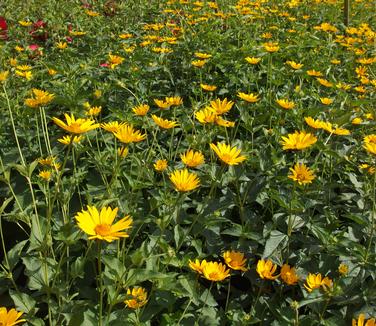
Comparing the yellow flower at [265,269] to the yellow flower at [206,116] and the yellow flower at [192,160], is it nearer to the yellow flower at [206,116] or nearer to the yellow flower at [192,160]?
the yellow flower at [192,160]

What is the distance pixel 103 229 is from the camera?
3.73ft

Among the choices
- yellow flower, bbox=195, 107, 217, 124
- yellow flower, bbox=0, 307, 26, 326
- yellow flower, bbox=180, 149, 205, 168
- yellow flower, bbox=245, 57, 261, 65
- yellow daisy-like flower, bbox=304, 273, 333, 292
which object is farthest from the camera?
yellow flower, bbox=245, 57, 261, 65

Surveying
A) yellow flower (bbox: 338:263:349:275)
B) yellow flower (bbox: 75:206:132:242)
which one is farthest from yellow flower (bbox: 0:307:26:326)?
yellow flower (bbox: 338:263:349:275)

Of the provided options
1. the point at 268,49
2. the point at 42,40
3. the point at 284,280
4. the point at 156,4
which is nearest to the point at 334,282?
the point at 284,280

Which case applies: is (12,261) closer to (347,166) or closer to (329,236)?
(329,236)

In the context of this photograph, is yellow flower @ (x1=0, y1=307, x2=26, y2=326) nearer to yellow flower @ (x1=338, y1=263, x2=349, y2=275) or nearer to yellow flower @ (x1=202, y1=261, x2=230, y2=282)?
yellow flower @ (x1=202, y1=261, x2=230, y2=282)

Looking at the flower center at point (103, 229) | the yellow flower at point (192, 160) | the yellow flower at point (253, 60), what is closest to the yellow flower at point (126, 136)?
the yellow flower at point (192, 160)

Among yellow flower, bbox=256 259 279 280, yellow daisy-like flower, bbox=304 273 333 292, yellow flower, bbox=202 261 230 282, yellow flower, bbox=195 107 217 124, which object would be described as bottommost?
yellow daisy-like flower, bbox=304 273 333 292

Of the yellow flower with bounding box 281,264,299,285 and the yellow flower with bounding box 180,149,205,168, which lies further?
the yellow flower with bounding box 180,149,205,168

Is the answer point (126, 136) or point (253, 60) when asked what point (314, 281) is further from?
point (253, 60)

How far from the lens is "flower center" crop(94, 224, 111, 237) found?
3.64 ft

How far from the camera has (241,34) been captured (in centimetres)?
358

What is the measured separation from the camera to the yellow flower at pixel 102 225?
3.57 feet

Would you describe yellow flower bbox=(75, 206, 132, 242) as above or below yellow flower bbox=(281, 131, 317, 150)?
above
